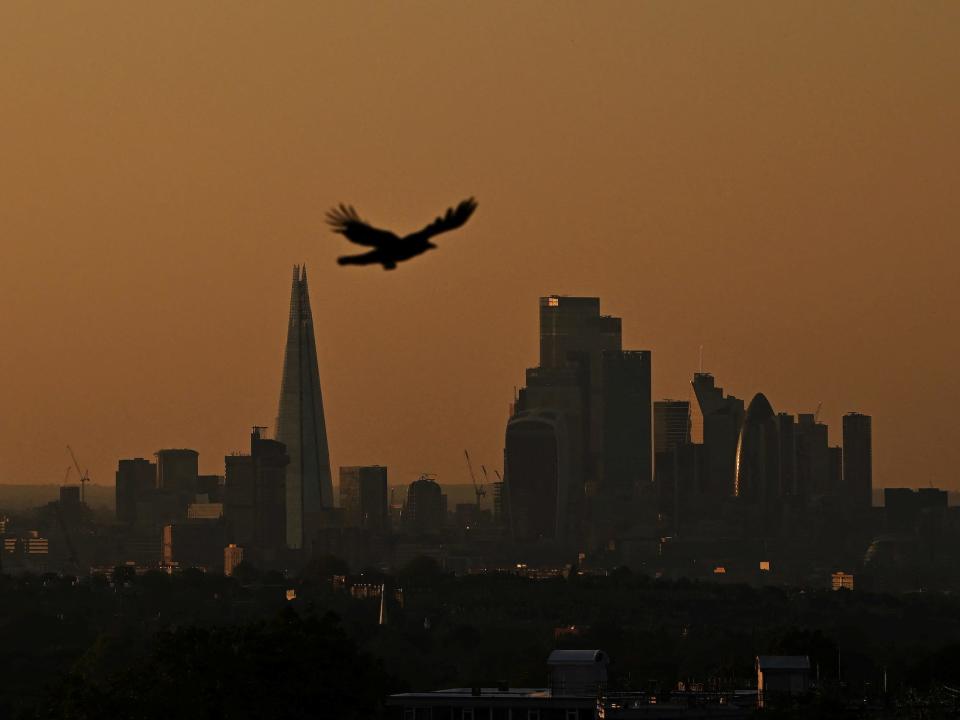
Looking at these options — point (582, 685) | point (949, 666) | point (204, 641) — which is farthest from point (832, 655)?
point (204, 641)

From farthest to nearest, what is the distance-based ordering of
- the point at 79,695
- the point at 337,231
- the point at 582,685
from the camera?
the point at 582,685 < the point at 79,695 < the point at 337,231

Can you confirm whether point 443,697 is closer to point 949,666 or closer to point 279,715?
point 279,715

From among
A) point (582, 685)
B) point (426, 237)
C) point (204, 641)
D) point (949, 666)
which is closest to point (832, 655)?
point (949, 666)

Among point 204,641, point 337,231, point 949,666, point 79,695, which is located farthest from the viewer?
point 949,666

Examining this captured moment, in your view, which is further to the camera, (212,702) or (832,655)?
(832,655)

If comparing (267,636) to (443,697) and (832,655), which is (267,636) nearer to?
(443,697)

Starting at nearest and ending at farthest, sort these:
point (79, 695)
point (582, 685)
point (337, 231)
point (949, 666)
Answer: point (337, 231), point (79, 695), point (582, 685), point (949, 666)
